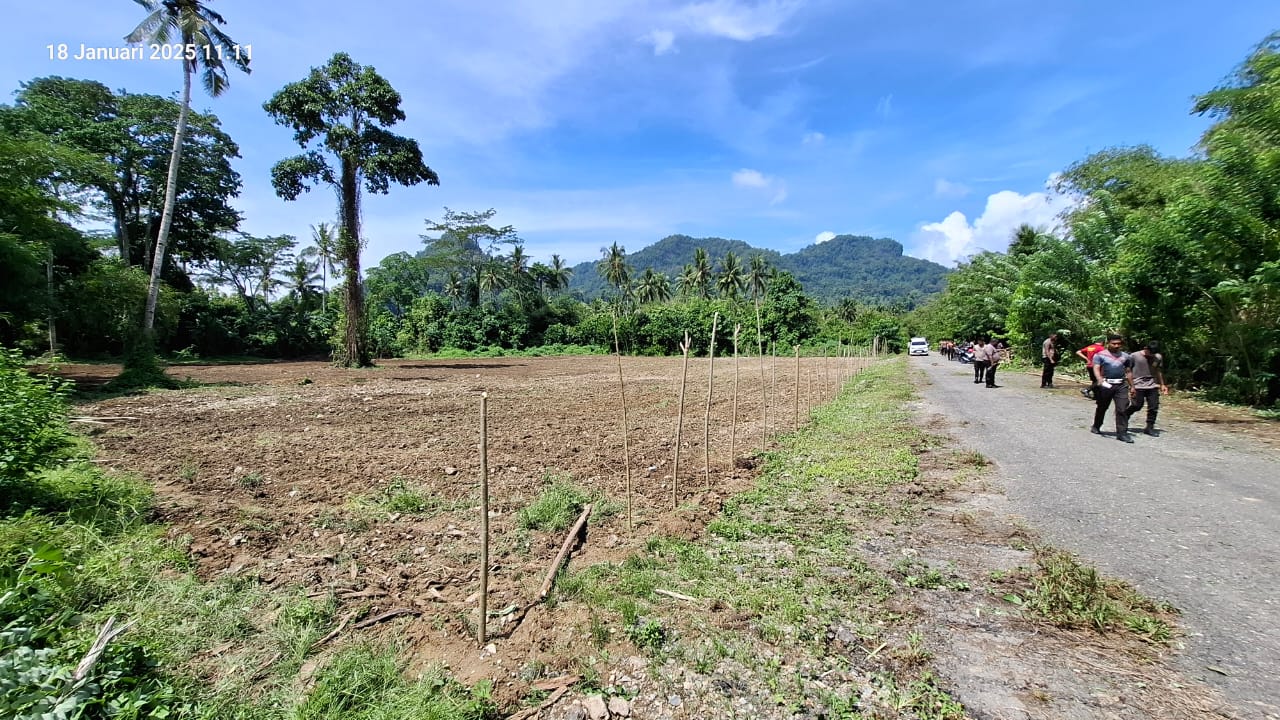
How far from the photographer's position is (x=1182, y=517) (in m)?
4.48

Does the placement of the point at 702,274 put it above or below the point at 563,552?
above

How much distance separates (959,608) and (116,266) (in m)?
28.6

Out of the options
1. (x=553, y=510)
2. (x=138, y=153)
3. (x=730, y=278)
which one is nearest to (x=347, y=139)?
(x=138, y=153)

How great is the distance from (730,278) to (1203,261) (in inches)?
1773

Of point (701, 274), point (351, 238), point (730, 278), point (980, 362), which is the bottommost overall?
point (980, 362)

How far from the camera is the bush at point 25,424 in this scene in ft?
12.7

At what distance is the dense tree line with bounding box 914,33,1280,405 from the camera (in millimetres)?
8062

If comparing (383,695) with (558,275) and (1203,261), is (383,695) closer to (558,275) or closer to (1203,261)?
(1203,261)

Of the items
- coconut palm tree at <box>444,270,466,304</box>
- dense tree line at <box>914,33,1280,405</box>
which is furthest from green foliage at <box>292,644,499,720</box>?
coconut palm tree at <box>444,270,466,304</box>

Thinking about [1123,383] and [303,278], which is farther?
[303,278]

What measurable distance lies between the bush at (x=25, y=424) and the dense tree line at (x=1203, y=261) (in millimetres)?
14551

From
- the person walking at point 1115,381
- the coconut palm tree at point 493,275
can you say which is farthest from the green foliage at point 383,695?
the coconut palm tree at point 493,275

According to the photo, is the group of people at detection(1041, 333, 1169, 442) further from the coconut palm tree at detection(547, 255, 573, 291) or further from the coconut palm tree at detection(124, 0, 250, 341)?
the coconut palm tree at detection(547, 255, 573, 291)

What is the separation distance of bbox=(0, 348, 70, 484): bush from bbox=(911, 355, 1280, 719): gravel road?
7679 millimetres
